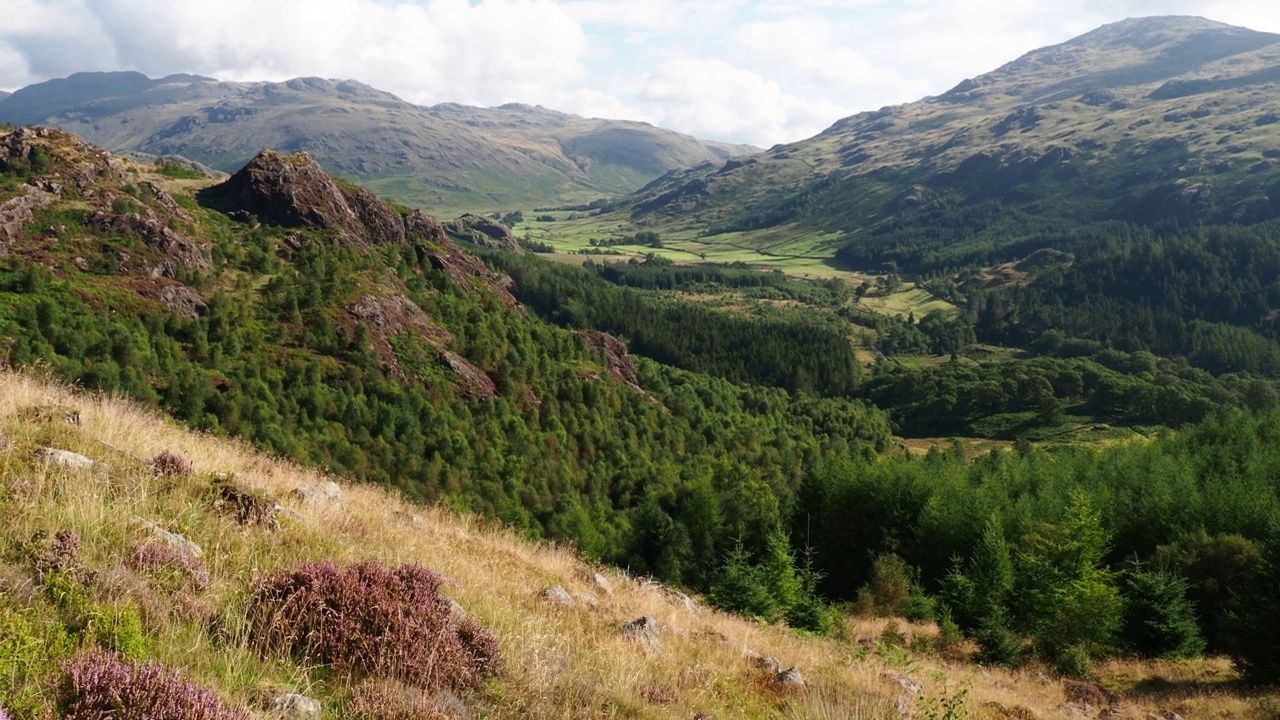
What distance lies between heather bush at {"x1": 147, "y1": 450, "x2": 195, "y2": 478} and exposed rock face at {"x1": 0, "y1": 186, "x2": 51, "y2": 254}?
70.1 meters

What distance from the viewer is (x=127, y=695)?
485cm

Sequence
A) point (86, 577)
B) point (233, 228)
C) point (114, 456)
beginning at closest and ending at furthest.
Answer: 1. point (86, 577)
2. point (114, 456)
3. point (233, 228)

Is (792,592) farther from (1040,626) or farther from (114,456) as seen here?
(114,456)

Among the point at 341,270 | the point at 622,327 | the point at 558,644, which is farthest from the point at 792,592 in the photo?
the point at 622,327

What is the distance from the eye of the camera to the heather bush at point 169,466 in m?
10.8

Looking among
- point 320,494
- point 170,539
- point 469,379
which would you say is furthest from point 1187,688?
point 469,379

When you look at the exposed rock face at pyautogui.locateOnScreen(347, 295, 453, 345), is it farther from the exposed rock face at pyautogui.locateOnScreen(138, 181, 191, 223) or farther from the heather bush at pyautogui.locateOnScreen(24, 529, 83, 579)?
the heather bush at pyautogui.locateOnScreen(24, 529, 83, 579)

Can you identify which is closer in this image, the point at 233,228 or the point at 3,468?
the point at 3,468

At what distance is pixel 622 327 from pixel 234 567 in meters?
188

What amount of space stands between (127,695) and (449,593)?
518cm

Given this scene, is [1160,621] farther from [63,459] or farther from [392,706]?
[63,459]

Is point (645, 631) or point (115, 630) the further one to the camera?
point (645, 631)

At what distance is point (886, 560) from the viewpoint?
55.6 metres

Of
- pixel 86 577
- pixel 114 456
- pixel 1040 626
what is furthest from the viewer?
pixel 1040 626
